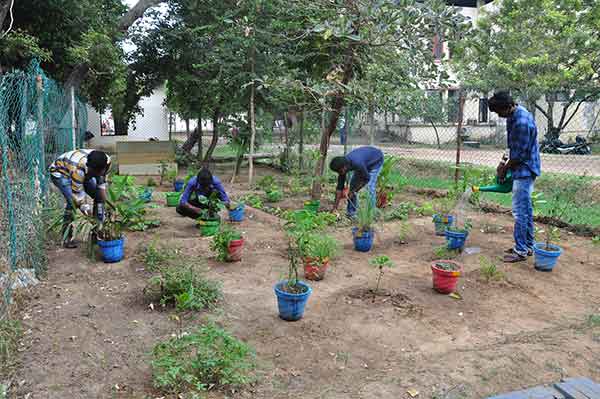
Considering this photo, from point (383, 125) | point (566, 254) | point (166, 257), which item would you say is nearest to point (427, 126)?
point (383, 125)

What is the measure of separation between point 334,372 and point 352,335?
0.56 m

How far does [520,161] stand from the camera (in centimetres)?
500

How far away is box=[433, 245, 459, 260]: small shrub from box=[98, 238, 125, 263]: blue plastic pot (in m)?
3.44

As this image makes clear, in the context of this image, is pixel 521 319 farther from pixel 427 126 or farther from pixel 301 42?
pixel 427 126

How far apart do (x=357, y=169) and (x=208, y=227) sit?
7.05 ft

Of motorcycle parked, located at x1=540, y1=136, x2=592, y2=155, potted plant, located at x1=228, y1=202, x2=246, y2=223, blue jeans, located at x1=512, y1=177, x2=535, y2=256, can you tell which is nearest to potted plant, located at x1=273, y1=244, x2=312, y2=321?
blue jeans, located at x1=512, y1=177, x2=535, y2=256

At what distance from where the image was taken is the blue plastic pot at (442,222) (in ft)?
20.4

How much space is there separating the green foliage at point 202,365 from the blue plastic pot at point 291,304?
785 mm

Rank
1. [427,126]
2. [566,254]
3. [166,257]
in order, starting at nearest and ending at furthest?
1. [166,257]
2. [566,254]
3. [427,126]

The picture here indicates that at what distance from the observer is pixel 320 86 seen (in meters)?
6.61

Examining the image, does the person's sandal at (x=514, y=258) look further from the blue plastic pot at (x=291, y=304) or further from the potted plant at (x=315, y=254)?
the blue plastic pot at (x=291, y=304)

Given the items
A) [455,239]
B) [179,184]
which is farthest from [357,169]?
[179,184]

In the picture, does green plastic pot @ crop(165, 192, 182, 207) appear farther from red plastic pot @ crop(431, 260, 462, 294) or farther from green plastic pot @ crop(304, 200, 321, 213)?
red plastic pot @ crop(431, 260, 462, 294)

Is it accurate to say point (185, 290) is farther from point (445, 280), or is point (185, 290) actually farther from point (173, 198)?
point (173, 198)
